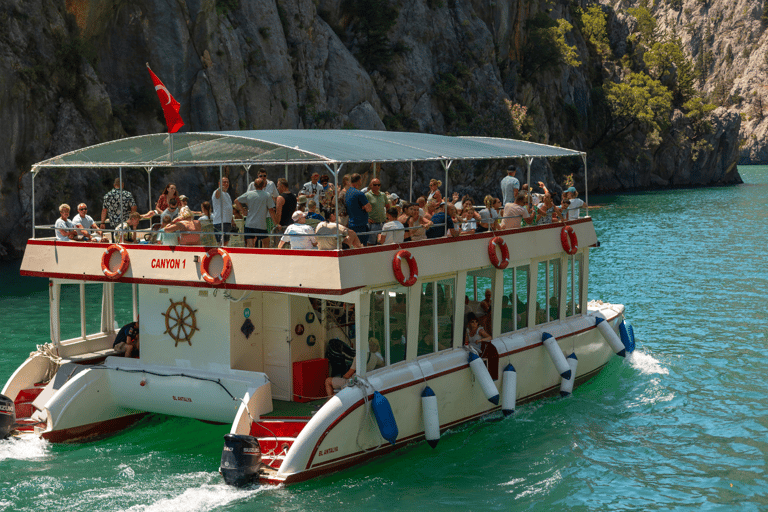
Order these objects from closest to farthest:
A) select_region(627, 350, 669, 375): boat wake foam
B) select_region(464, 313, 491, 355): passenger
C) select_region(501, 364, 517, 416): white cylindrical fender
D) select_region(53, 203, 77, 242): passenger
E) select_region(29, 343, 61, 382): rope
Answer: select_region(53, 203, 77, 242): passenger
select_region(29, 343, 61, 382): rope
select_region(501, 364, 517, 416): white cylindrical fender
select_region(464, 313, 491, 355): passenger
select_region(627, 350, 669, 375): boat wake foam

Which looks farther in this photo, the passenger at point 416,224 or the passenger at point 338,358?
the passenger at point 338,358

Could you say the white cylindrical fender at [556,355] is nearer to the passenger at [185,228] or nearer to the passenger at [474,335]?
the passenger at [474,335]

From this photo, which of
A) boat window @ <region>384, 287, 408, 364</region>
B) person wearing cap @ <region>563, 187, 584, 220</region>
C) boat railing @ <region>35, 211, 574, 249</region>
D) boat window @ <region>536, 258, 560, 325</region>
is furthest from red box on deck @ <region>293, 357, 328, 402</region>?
person wearing cap @ <region>563, 187, 584, 220</region>

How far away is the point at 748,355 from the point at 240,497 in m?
15.3

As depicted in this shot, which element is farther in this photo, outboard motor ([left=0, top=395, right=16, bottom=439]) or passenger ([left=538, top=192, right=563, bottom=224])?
passenger ([left=538, top=192, right=563, bottom=224])

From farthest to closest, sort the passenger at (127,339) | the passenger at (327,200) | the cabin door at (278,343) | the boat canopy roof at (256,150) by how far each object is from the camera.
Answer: the passenger at (327,200) → the passenger at (127,339) → the cabin door at (278,343) → the boat canopy roof at (256,150)

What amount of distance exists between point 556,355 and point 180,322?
7495 millimetres

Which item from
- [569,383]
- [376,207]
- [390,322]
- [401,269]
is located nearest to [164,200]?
[376,207]

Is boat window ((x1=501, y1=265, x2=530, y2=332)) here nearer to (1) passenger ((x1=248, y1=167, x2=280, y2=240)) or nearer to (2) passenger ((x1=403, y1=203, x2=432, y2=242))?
(2) passenger ((x1=403, y1=203, x2=432, y2=242))

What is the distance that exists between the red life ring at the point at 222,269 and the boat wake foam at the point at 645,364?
11585mm

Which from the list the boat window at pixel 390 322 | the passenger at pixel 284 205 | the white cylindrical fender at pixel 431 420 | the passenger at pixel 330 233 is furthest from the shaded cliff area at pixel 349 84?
the white cylindrical fender at pixel 431 420

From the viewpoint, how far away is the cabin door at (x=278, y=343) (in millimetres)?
14023

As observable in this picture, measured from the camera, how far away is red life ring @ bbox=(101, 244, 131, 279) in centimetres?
1380

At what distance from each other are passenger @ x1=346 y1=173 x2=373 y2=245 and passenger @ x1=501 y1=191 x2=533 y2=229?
411cm
